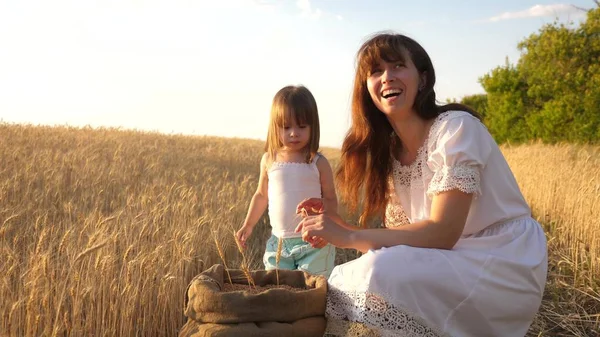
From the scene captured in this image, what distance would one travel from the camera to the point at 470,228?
8.38ft

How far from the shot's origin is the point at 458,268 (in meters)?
2.23

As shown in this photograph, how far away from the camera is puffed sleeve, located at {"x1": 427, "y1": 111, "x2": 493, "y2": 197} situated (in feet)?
7.74

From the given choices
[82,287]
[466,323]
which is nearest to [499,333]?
[466,323]

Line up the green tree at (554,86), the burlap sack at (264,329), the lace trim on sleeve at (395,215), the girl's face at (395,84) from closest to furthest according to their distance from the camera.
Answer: the burlap sack at (264,329) < the girl's face at (395,84) < the lace trim on sleeve at (395,215) < the green tree at (554,86)

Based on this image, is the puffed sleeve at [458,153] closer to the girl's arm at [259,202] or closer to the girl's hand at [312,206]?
the girl's hand at [312,206]

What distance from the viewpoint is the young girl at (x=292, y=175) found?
11.6 feet

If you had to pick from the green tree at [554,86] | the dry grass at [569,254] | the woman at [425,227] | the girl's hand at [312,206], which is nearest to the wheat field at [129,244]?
the dry grass at [569,254]

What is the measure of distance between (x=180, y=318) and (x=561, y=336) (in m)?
2.57

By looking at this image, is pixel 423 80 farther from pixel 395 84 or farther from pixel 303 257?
pixel 303 257

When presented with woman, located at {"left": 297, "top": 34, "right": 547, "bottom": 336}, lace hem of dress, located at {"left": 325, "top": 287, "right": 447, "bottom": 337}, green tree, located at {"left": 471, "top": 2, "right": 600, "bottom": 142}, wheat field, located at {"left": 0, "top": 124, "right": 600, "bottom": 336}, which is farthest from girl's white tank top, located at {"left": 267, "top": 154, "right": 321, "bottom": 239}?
green tree, located at {"left": 471, "top": 2, "right": 600, "bottom": 142}

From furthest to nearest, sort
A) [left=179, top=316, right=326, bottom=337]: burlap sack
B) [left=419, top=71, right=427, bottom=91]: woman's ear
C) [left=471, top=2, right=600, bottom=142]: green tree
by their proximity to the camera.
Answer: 1. [left=471, top=2, right=600, bottom=142]: green tree
2. [left=419, top=71, right=427, bottom=91]: woman's ear
3. [left=179, top=316, right=326, bottom=337]: burlap sack

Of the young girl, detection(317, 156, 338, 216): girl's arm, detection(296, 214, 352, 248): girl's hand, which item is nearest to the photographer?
detection(296, 214, 352, 248): girl's hand

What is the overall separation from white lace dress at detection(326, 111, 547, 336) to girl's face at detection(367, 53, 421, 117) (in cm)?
17

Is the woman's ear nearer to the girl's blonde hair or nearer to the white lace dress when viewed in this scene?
the white lace dress
